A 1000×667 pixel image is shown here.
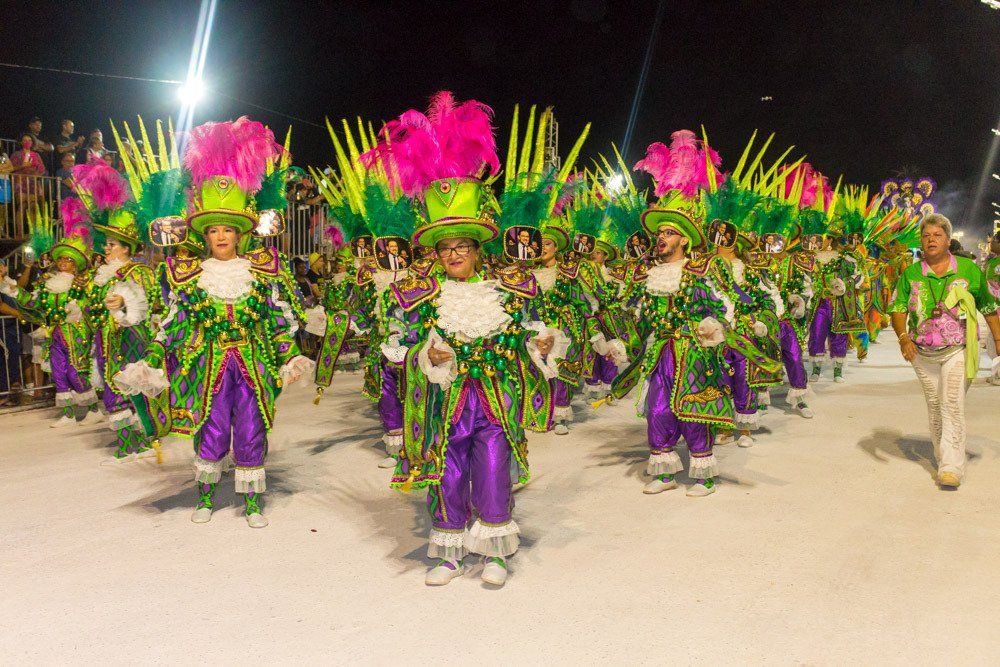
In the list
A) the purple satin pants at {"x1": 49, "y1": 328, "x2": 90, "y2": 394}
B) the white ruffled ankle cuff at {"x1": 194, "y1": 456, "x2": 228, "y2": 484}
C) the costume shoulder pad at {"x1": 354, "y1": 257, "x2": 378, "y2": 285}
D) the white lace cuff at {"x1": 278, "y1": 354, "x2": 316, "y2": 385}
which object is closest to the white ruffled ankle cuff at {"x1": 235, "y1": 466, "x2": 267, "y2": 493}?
the white ruffled ankle cuff at {"x1": 194, "y1": 456, "x2": 228, "y2": 484}

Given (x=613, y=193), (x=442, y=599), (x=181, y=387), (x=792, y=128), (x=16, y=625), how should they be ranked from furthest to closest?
(x=792, y=128)
(x=613, y=193)
(x=181, y=387)
(x=442, y=599)
(x=16, y=625)

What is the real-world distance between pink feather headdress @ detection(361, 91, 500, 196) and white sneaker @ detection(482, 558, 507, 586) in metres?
1.81

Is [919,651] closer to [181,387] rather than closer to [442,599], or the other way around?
[442,599]

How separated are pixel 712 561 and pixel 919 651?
1.12 m

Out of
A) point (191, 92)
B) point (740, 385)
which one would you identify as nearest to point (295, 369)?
point (740, 385)

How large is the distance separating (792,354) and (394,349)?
17.0 feet

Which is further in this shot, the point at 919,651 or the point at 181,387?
the point at 181,387

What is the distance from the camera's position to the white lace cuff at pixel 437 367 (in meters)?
3.71

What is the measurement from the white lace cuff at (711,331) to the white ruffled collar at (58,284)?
5.77 metres

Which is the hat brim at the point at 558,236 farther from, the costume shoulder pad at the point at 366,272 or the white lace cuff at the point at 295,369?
the white lace cuff at the point at 295,369

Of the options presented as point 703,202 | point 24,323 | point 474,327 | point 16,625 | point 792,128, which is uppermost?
point 792,128

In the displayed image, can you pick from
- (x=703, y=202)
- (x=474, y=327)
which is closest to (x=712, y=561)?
(x=474, y=327)

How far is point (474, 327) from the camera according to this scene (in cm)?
381

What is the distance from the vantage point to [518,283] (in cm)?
395
